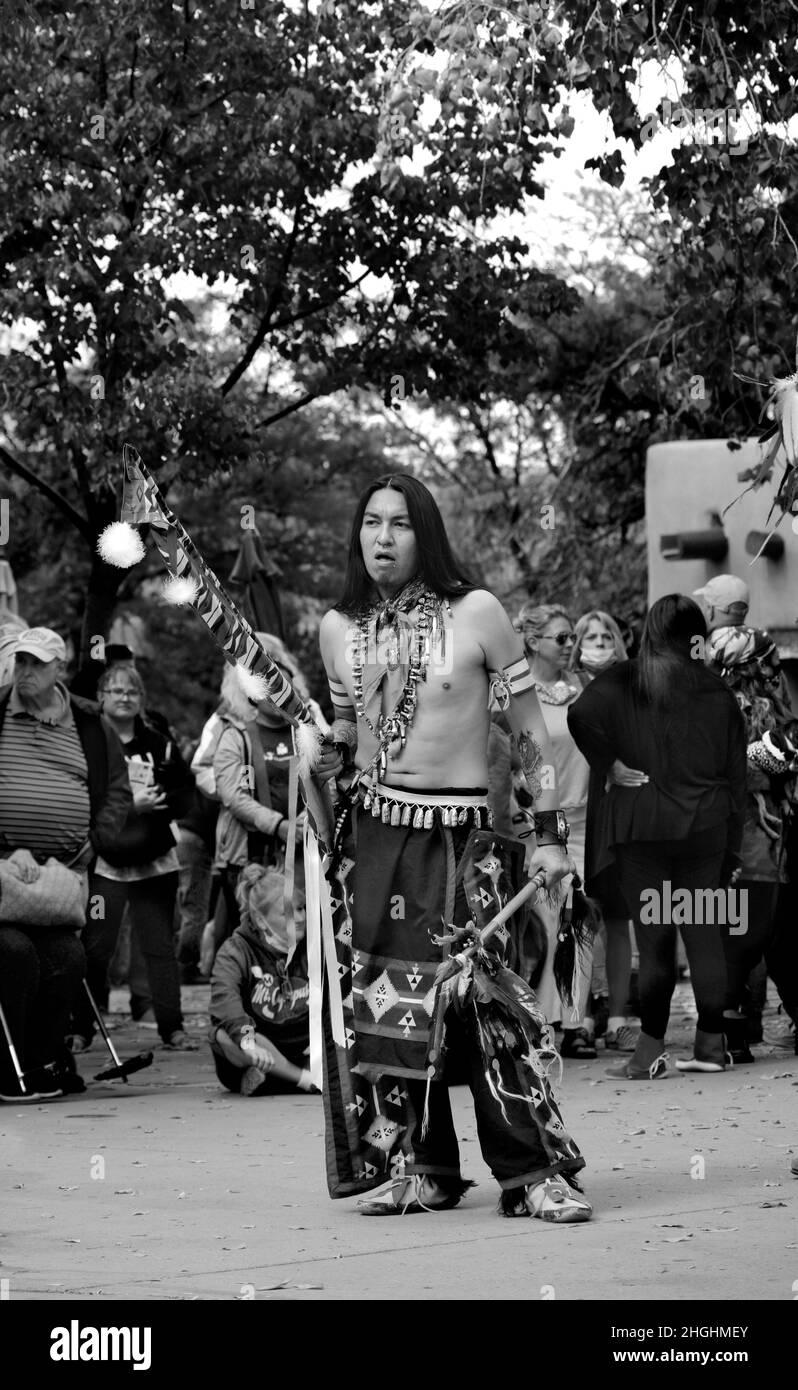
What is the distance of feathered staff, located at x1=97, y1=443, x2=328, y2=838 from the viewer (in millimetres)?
5613

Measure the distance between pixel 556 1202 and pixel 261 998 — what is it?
3410mm

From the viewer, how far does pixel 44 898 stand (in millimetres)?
8914

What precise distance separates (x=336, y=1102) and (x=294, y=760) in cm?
96

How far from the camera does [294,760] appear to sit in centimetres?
623

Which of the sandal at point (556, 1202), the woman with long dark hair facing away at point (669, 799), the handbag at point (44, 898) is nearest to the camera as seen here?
the sandal at point (556, 1202)

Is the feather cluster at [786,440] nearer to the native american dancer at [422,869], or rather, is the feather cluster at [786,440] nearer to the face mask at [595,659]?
the native american dancer at [422,869]

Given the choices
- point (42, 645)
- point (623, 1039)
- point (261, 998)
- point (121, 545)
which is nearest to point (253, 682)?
point (121, 545)

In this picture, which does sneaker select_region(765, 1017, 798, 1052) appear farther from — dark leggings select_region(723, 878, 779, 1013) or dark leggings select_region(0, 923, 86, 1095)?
dark leggings select_region(0, 923, 86, 1095)

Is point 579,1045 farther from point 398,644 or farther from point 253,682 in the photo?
point 253,682

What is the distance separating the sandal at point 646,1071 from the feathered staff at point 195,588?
11.6ft

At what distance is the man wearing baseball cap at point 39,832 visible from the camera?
8930 millimetres

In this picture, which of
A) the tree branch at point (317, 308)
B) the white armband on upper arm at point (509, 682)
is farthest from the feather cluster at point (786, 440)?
the tree branch at point (317, 308)

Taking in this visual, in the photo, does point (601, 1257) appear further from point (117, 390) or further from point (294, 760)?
point (117, 390)
